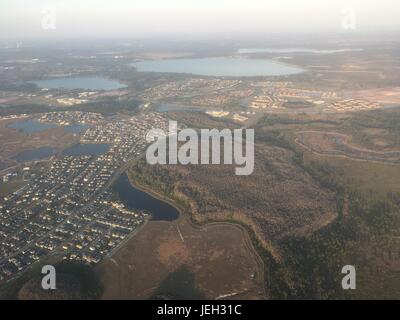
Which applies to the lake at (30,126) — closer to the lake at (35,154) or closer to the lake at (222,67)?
the lake at (35,154)

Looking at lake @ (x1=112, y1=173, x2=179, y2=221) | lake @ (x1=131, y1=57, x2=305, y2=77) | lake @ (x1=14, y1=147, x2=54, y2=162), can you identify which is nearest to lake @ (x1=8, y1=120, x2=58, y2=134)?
lake @ (x1=14, y1=147, x2=54, y2=162)

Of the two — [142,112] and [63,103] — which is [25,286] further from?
[63,103]

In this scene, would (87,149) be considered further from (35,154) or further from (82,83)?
(82,83)

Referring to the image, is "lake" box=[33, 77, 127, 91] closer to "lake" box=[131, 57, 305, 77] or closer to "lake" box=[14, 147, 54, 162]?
"lake" box=[131, 57, 305, 77]

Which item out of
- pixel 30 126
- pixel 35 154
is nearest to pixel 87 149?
pixel 35 154

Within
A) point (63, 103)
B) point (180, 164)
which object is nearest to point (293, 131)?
point (180, 164)

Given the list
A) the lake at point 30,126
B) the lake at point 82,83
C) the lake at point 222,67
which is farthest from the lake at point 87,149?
the lake at point 222,67
